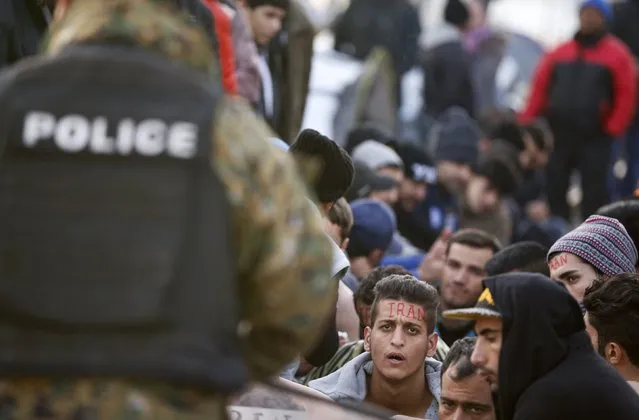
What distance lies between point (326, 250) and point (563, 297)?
185 cm

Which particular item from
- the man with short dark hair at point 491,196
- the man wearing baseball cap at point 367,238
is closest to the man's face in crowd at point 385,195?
the man wearing baseball cap at point 367,238

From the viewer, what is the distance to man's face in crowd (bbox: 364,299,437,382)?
24.8 feet

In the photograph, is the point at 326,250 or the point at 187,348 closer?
the point at 187,348

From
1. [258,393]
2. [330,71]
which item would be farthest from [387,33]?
[258,393]

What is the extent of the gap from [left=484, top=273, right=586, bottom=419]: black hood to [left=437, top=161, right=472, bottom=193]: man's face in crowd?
8.52m

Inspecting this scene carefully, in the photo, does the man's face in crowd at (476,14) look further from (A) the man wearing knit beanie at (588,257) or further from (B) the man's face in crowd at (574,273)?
(B) the man's face in crowd at (574,273)

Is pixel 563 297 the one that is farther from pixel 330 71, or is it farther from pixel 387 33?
pixel 387 33

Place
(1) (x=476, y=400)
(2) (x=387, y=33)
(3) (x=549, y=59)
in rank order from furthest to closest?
(2) (x=387, y=33), (3) (x=549, y=59), (1) (x=476, y=400)

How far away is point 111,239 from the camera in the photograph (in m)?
3.88

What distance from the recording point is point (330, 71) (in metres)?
16.3

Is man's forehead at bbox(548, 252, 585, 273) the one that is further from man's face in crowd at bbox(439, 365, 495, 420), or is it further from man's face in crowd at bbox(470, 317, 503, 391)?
man's face in crowd at bbox(470, 317, 503, 391)

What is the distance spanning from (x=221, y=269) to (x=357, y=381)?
3716 mm

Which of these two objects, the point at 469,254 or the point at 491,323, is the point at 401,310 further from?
the point at 469,254

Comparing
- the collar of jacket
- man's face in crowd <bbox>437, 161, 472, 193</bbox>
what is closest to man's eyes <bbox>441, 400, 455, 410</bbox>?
man's face in crowd <bbox>437, 161, 472, 193</bbox>
